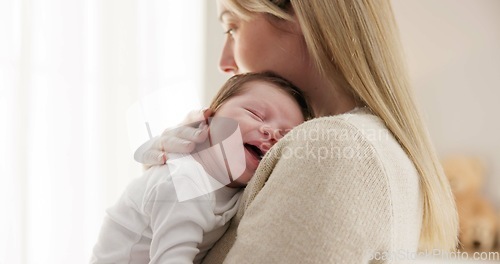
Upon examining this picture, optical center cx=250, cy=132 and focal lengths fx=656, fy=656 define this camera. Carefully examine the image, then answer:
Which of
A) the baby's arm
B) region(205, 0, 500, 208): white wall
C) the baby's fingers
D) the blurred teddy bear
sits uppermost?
the baby's fingers

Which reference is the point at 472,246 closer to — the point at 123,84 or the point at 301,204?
the point at 123,84

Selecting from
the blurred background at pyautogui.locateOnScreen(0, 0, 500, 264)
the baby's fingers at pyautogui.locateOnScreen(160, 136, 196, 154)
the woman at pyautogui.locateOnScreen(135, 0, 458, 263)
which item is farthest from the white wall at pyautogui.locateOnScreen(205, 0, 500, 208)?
the baby's fingers at pyautogui.locateOnScreen(160, 136, 196, 154)

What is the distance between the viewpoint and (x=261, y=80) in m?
1.20

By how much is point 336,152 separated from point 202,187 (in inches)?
9.1

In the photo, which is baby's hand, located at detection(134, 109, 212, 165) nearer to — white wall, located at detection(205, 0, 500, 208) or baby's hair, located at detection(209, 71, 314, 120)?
baby's hair, located at detection(209, 71, 314, 120)

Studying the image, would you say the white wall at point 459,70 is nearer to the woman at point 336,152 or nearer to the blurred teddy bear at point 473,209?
the blurred teddy bear at point 473,209

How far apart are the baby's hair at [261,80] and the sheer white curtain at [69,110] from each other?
0.40 m

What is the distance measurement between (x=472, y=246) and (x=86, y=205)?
5.71 ft

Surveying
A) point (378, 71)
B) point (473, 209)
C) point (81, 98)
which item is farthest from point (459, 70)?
point (378, 71)

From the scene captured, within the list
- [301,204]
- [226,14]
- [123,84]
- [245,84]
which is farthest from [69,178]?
A: [301,204]

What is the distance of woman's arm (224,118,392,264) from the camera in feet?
2.82

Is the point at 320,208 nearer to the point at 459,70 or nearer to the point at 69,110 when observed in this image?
the point at 69,110

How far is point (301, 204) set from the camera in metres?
0.88

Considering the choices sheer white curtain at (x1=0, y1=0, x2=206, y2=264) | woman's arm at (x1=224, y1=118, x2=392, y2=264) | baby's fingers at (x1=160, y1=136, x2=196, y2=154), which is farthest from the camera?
sheer white curtain at (x1=0, y1=0, x2=206, y2=264)
